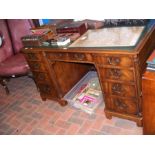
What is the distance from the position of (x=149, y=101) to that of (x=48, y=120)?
149cm

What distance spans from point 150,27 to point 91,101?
4.21ft

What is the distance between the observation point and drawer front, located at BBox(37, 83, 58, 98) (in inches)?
107

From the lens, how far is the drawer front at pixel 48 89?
2.71m

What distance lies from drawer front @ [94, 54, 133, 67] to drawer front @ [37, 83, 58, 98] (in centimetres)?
105

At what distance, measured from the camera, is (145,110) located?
1.69 metres

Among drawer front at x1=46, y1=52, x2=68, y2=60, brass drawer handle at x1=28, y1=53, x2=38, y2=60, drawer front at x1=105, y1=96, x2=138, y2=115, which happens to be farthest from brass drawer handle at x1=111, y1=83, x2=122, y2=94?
brass drawer handle at x1=28, y1=53, x2=38, y2=60

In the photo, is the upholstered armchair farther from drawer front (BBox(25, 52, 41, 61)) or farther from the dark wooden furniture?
the dark wooden furniture

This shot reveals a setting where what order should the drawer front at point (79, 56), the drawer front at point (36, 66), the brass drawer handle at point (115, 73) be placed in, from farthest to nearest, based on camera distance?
the drawer front at point (36, 66) → the drawer front at point (79, 56) → the brass drawer handle at point (115, 73)

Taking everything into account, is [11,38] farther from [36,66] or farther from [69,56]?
[69,56]

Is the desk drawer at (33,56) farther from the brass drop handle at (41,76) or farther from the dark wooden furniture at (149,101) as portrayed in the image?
the dark wooden furniture at (149,101)

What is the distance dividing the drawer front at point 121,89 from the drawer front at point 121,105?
0.26 ft

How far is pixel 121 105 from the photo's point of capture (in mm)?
2090

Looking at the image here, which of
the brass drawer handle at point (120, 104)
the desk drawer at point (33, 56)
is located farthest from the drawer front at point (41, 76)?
the brass drawer handle at point (120, 104)
